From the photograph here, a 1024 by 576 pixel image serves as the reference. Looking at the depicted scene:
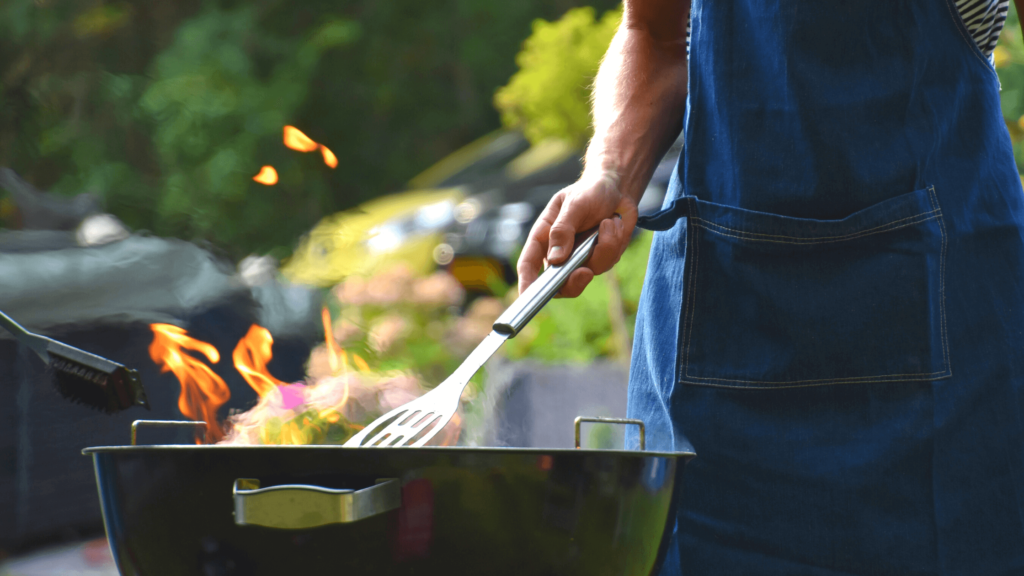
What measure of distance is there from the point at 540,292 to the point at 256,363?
0.60m

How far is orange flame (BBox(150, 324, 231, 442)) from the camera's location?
42.1 inches

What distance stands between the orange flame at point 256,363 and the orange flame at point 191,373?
0.04m

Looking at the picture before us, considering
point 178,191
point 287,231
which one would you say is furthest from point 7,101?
point 287,231

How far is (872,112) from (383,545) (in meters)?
0.64

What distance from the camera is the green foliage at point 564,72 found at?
373 centimetres

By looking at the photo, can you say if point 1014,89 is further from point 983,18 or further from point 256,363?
point 256,363

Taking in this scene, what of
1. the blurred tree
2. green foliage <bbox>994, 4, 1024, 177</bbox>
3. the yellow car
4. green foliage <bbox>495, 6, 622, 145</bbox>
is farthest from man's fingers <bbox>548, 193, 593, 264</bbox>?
green foliage <bbox>495, 6, 622, 145</bbox>

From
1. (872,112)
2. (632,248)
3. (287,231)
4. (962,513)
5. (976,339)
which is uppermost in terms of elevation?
(287,231)

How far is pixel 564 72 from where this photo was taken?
3.75 meters

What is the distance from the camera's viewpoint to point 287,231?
664 centimetres

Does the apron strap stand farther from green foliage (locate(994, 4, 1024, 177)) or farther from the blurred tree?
green foliage (locate(994, 4, 1024, 177))

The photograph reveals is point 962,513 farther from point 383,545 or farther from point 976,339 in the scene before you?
point 383,545

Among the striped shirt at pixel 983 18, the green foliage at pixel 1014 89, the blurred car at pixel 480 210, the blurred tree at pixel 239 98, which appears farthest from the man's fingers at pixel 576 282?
the blurred car at pixel 480 210

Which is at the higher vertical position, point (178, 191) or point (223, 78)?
point (223, 78)
